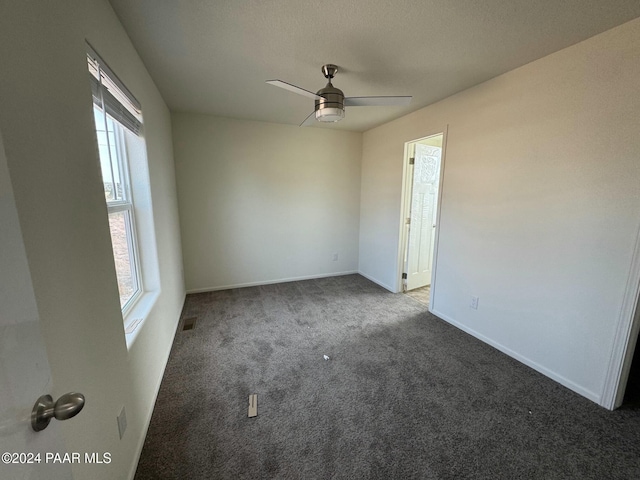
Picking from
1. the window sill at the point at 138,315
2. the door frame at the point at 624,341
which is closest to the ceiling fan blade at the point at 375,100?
the door frame at the point at 624,341

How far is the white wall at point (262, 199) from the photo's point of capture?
344cm

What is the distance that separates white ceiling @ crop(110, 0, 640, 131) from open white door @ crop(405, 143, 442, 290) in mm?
1094

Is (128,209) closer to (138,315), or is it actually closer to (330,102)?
(138,315)

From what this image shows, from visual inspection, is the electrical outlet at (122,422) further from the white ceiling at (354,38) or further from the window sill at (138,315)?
the white ceiling at (354,38)

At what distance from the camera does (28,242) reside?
0.71 metres

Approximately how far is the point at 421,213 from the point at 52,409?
378cm

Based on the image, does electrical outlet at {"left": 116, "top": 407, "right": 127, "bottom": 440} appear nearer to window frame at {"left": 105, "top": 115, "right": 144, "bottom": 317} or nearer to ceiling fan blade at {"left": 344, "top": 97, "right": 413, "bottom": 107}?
window frame at {"left": 105, "top": 115, "right": 144, "bottom": 317}

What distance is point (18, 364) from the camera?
465 millimetres

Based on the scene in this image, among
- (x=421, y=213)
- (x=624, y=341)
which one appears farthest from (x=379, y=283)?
(x=624, y=341)

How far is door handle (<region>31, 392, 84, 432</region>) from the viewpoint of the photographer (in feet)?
1.64

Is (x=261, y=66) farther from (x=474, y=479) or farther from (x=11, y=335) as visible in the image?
(x=474, y=479)

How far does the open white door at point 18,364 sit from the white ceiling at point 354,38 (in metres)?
1.56

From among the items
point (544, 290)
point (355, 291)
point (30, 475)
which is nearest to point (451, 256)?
point (544, 290)

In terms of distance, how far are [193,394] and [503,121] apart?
10.7ft
